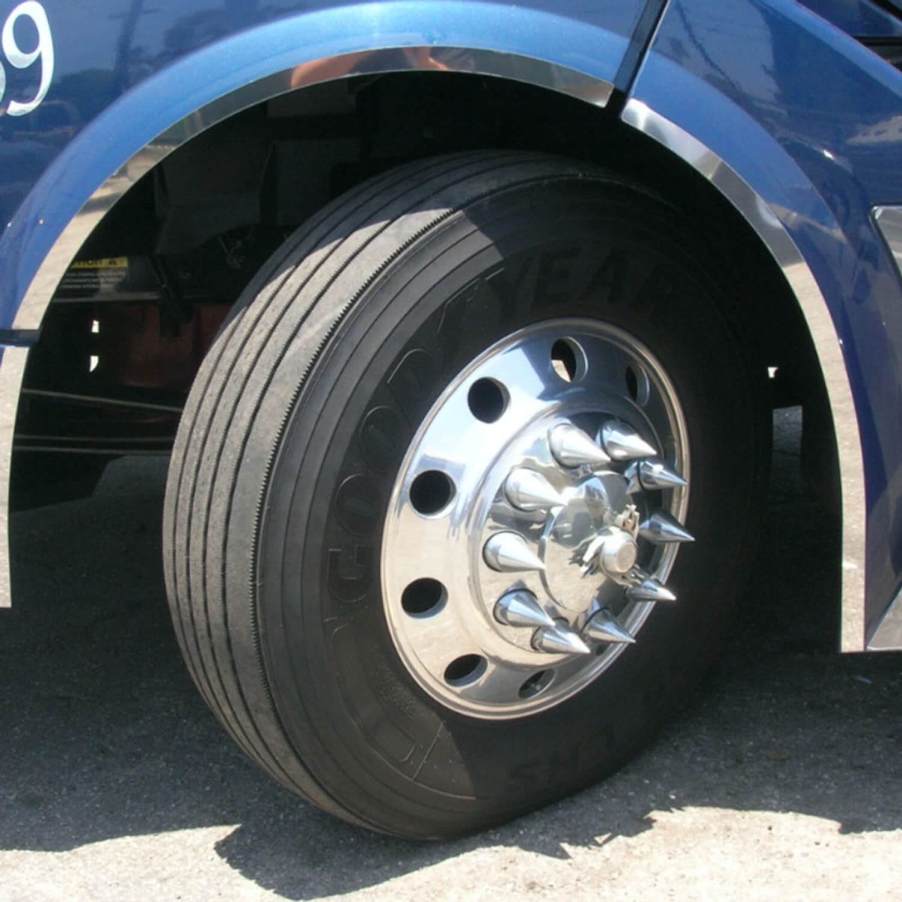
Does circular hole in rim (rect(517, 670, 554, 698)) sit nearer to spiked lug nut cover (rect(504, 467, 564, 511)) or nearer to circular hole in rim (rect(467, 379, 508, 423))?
spiked lug nut cover (rect(504, 467, 564, 511))

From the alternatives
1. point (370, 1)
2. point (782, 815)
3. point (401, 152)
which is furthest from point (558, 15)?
point (782, 815)

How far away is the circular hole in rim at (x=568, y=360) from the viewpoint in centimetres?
228

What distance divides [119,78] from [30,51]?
0.13m

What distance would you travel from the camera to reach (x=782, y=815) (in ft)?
7.91

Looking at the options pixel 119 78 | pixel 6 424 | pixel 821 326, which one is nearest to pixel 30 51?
A: pixel 119 78

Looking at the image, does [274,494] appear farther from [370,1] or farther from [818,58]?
[818,58]

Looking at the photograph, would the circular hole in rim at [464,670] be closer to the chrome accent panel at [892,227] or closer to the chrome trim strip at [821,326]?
the chrome trim strip at [821,326]

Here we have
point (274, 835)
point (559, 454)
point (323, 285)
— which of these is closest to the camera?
point (323, 285)

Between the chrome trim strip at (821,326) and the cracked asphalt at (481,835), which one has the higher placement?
the chrome trim strip at (821,326)

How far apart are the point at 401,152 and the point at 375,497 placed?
2.37 ft

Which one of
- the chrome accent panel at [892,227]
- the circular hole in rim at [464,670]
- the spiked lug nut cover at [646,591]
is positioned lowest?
the circular hole in rim at [464,670]

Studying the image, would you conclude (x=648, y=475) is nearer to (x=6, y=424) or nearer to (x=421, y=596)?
(x=421, y=596)

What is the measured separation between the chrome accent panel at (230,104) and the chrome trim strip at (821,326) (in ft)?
0.73

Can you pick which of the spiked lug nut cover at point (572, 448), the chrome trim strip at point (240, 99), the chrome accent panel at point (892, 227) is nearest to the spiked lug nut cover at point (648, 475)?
the spiked lug nut cover at point (572, 448)
